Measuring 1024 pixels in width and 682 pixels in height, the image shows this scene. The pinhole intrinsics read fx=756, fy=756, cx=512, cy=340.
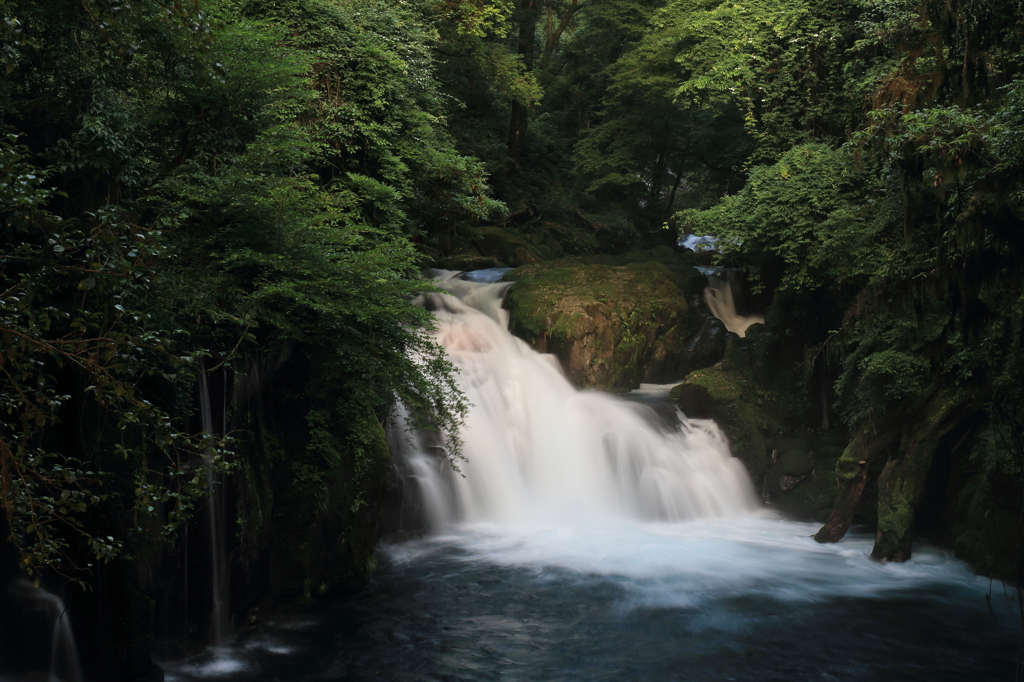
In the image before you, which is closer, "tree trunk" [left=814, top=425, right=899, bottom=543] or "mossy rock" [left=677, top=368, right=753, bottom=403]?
"tree trunk" [left=814, top=425, right=899, bottom=543]

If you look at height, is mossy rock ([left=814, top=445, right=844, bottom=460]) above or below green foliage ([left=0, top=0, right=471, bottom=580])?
below

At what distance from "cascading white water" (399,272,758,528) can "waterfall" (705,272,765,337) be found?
181 inches

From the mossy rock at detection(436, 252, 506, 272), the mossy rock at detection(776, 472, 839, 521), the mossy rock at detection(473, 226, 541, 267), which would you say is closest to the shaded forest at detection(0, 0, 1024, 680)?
the mossy rock at detection(776, 472, 839, 521)

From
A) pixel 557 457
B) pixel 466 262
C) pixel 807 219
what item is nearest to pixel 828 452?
pixel 807 219

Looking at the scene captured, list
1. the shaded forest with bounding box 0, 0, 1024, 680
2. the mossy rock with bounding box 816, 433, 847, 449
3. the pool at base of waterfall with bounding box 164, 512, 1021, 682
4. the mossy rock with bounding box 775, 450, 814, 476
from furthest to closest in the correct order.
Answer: the mossy rock with bounding box 816, 433, 847, 449 < the mossy rock with bounding box 775, 450, 814, 476 < the pool at base of waterfall with bounding box 164, 512, 1021, 682 < the shaded forest with bounding box 0, 0, 1024, 680

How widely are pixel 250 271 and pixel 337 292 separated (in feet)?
2.77

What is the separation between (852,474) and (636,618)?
14.9 feet

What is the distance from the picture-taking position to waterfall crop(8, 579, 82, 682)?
17.0 feet

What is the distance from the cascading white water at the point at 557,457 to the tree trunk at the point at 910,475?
123 inches

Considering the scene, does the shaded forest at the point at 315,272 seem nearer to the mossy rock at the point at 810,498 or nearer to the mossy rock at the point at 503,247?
the mossy rock at the point at 810,498

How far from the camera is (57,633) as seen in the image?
17.4 feet

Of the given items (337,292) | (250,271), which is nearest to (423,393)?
(337,292)

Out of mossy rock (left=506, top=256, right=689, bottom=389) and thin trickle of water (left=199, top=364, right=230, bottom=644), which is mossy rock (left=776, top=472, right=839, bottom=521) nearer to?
mossy rock (left=506, top=256, right=689, bottom=389)

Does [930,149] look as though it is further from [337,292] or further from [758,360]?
[758,360]
